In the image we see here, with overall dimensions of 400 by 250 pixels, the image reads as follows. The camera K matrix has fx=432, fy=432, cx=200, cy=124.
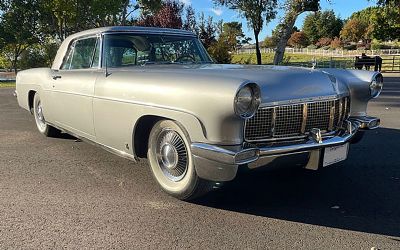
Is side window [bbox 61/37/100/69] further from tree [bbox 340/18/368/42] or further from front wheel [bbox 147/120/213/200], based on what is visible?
tree [bbox 340/18/368/42]

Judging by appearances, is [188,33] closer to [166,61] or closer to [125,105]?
[166,61]

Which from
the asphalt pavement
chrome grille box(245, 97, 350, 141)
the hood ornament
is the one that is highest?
chrome grille box(245, 97, 350, 141)

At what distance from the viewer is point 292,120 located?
3.64 meters

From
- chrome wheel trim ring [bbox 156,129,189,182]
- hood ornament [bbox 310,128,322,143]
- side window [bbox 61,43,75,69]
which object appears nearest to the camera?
hood ornament [bbox 310,128,322,143]

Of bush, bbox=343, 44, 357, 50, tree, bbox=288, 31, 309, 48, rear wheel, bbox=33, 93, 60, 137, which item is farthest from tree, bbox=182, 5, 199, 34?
tree, bbox=288, 31, 309, 48

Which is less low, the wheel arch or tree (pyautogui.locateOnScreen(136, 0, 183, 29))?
tree (pyautogui.locateOnScreen(136, 0, 183, 29))

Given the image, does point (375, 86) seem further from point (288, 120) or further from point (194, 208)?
point (194, 208)

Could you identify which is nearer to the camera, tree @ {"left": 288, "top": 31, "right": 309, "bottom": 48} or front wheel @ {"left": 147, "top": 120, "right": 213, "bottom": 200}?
front wheel @ {"left": 147, "top": 120, "right": 213, "bottom": 200}

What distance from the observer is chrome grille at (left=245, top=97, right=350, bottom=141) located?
3477 mm

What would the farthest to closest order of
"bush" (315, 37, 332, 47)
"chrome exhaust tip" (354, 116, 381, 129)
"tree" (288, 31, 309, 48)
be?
1. "tree" (288, 31, 309, 48)
2. "bush" (315, 37, 332, 47)
3. "chrome exhaust tip" (354, 116, 381, 129)

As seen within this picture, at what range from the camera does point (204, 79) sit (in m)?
3.51

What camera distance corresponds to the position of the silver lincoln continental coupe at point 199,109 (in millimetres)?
3332

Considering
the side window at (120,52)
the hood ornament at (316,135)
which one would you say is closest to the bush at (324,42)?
the side window at (120,52)

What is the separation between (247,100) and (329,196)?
1.36 metres
